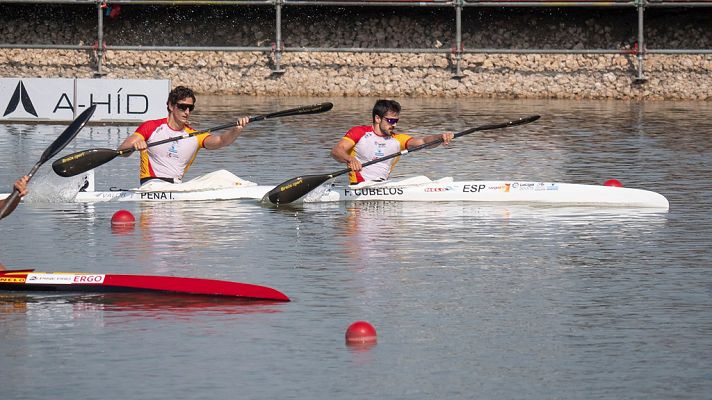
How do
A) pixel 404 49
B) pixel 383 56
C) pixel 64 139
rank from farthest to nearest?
1. pixel 383 56
2. pixel 404 49
3. pixel 64 139

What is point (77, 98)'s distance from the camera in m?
29.6

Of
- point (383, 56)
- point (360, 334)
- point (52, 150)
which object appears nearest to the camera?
point (360, 334)

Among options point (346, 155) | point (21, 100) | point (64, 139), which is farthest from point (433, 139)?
point (21, 100)

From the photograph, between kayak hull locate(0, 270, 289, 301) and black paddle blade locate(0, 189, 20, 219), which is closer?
kayak hull locate(0, 270, 289, 301)

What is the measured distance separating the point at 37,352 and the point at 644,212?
30.3 ft

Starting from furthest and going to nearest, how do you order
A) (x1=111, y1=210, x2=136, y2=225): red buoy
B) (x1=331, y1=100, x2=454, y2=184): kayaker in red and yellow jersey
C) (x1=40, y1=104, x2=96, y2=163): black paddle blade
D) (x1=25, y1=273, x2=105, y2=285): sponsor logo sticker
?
(x1=331, y1=100, x2=454, y2=184): kayaker in red and yellow jersey, (x1=111, y1=210, x2=136, y2=225): red buoy, (x1=40, y1=104, x2=96, y2=163): black paddle blade, (x1=25, y1=273, x2=105, y2=285): sponsor logo sticker

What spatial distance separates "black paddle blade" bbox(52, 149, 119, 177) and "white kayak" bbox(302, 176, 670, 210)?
8.02 feet

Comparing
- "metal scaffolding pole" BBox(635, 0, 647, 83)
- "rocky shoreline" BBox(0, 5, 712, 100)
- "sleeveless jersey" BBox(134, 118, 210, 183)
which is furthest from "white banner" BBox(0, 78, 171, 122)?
"metal scaffolding pole" BBox(635, 0, 647, 83)

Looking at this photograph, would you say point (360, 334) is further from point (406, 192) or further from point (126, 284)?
point (406, 192)

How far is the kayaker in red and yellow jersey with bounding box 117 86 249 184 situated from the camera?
61.3ft

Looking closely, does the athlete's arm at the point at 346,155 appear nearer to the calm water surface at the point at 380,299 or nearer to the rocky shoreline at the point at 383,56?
the calm water surface at the point at 380,299

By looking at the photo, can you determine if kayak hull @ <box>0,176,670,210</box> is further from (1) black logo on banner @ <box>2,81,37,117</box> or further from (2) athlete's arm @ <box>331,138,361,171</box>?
(1) black logo on banner @ <box>2,81,37,117</box>

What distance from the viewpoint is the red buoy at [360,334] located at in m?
11.3

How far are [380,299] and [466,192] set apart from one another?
6.45m
